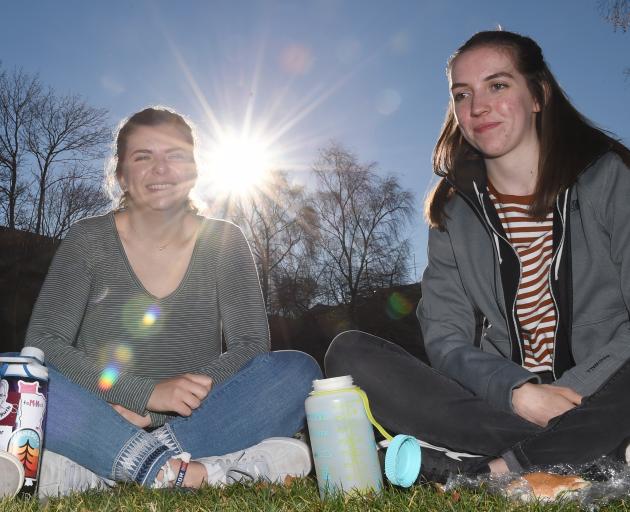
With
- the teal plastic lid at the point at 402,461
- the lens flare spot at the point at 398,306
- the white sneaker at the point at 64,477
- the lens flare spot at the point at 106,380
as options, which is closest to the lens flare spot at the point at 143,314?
the lens flare spot at the point at 106,380

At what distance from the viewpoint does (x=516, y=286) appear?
333cm

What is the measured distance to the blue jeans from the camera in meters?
2.98

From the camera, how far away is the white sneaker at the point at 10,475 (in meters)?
2.39

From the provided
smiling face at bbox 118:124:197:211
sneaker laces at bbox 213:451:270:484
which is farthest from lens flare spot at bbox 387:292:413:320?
sneaker laces at bbox 213:451:270:484

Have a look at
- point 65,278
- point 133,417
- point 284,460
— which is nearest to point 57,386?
point 133,417

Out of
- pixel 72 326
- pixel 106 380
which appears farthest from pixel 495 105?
A: pixel 72 326

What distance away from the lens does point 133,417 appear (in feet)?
10.7

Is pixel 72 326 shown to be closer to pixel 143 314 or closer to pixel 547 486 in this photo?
pixel 143 314

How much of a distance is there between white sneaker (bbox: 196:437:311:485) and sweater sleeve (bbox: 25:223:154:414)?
1.70 feet

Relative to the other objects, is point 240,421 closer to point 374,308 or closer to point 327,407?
point 327,407

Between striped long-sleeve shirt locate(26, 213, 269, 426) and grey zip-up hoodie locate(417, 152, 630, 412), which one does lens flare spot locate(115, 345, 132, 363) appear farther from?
grey zip-up hoodie locate(417, 152, 630, 412)

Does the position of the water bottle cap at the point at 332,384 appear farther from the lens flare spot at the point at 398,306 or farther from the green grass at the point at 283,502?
the lens flare spot at the point at 398,306

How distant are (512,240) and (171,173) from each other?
2044mm

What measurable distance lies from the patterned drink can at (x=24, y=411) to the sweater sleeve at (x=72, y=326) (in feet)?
2.11
